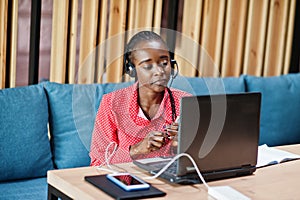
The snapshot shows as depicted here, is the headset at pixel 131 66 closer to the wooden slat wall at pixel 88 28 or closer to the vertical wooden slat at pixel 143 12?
the wooden slat wall at pixel 88 28

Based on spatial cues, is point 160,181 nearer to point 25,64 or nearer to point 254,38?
point 25,64

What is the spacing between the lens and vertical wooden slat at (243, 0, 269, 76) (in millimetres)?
3990

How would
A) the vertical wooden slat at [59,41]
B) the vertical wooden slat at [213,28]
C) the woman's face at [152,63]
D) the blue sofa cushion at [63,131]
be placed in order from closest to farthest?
1. the woman's face at [152,63]
2. the blue sofa cushion at [63,131]
3. the vertical wooden slat at [59,41]
4. the vertical wooden slat at [213,28]

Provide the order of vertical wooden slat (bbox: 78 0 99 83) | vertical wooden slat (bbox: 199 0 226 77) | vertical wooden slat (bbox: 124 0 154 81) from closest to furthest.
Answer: vertical wooden slat (bbox: 78 0 99 83) → vertical wooden slat (bbox: 124 0 154 81) → vertical wooden slat (bbox: 199 0 226 77)

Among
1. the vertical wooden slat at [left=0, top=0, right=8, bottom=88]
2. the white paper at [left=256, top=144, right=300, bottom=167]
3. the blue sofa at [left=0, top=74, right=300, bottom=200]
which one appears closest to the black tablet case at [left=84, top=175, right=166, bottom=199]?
the white paper at [left=256, top=144, right=300, bottom=167]

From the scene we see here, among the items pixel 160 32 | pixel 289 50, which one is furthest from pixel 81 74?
pixel 289 50

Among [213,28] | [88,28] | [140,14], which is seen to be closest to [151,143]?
[88,28]

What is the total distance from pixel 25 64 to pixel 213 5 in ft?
4.28

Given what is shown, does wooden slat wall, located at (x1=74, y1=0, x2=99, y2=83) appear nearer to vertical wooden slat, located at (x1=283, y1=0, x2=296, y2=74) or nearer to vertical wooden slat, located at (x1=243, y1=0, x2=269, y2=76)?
vertical wooden slat, located at (x1=243, y1=0, x2=269, y2=76)

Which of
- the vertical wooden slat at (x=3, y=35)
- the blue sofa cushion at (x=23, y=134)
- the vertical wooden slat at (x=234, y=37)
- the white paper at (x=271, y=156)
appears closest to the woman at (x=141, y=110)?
the white paper at (x=271, y=156)

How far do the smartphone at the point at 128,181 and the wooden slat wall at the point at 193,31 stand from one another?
35 cm

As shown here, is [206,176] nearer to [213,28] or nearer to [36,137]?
[36,137]

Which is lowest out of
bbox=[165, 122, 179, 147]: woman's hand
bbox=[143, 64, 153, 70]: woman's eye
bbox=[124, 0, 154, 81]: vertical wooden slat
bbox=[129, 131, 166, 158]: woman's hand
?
bbox=[129, 131, 166, 158]: woman's hand

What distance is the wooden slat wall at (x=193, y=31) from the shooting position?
306 cm
